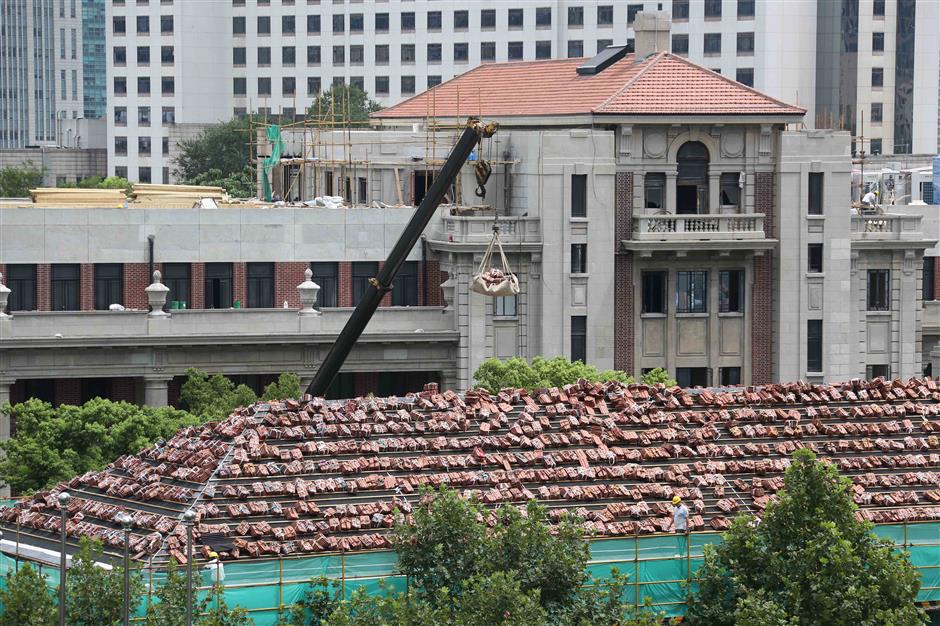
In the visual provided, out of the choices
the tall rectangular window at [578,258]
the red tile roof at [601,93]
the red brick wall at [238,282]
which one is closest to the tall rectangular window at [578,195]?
the tall rectangular window at [578,258]

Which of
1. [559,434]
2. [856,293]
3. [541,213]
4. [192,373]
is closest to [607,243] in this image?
[541,213]

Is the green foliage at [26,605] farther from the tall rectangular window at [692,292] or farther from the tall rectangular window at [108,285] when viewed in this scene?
the tall rectangular window at [692,292]

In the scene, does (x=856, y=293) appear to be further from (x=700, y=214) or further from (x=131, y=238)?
(x=131, y=238)

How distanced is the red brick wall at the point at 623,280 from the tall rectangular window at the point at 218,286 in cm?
1881

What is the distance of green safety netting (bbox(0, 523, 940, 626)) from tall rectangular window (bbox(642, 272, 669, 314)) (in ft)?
174

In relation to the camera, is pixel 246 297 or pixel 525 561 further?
pixel 246 297

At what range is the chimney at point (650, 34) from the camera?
120 meters

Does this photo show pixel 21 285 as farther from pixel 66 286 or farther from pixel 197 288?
pixel 197 288

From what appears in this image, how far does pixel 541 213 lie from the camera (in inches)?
4360

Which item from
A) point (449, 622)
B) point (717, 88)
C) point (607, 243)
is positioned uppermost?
point (717, 88)

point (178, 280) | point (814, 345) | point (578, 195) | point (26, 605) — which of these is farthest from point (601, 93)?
point (26, 605)

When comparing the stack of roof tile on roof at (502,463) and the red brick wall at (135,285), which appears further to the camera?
the red brick wall at (135,285)

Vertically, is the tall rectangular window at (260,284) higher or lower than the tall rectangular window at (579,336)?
higher

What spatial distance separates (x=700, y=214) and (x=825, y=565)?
59.6 m
